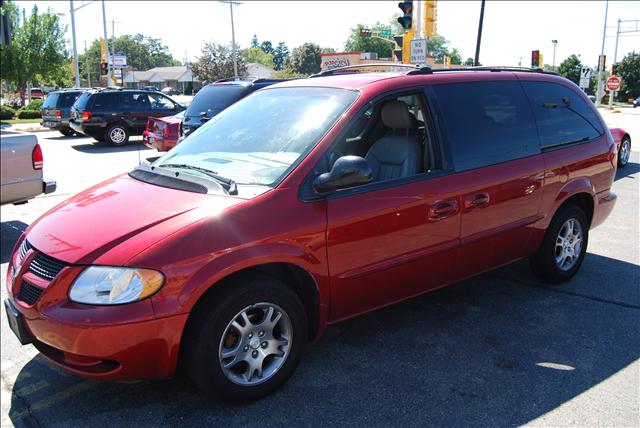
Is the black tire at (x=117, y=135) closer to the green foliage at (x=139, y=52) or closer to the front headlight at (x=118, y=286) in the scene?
the front headlight at (x=118, y=286)

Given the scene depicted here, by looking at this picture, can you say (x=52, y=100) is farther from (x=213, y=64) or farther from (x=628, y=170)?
(x=213, y=64)

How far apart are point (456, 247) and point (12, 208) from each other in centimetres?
689

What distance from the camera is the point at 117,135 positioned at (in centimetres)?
1795

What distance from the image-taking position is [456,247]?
12.7 feet

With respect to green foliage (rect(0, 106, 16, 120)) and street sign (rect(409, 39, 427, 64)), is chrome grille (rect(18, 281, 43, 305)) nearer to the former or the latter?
street sign (rect(409, 39, 427, 64))

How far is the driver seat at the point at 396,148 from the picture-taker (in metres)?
3.96

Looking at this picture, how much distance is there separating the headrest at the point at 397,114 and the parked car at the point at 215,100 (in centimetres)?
712

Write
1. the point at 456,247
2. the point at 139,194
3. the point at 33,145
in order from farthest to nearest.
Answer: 1. the point at 33,145
2. the point at 456,247
3. the point at 139,194

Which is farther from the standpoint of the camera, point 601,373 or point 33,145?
point 33,145

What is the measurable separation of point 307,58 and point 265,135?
92696 millimetres

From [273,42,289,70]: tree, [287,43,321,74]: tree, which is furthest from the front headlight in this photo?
[273,42,289,70]: tree

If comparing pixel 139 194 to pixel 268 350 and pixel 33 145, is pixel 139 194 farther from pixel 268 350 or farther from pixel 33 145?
pixel 33 145

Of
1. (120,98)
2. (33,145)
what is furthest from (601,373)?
(120,98)

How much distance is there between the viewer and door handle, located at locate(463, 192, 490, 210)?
3873 mm
